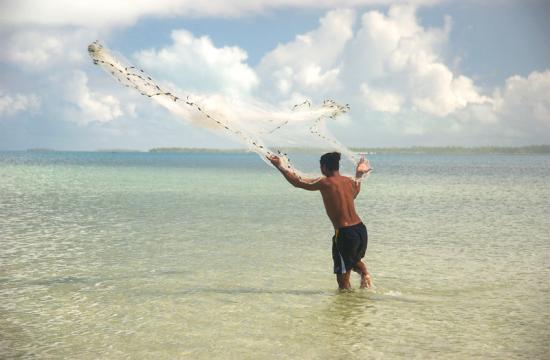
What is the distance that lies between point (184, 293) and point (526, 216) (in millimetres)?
15710

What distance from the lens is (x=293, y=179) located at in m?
7.67

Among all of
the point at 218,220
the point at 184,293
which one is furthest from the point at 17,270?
the point at 218,220

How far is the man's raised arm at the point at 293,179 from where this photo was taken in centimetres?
759

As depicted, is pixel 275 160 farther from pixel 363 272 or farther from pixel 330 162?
pixel 363 272

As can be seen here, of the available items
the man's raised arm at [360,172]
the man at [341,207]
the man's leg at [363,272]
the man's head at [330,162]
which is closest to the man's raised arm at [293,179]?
the man at [341,207]

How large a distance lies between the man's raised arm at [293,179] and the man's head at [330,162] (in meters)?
0.24

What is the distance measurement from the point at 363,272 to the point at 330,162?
1829 millimetres

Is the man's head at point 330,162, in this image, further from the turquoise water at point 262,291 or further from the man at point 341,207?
the turquoise water at point 262,291

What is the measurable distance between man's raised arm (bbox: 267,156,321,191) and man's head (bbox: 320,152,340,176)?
9.4 inches

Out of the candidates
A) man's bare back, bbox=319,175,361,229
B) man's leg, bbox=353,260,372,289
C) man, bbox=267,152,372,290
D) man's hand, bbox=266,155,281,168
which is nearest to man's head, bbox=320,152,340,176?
man, bbox=267,152,372,290

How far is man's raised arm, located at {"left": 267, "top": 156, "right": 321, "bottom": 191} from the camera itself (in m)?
7.59

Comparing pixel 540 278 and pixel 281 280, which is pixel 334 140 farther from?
pixel 540 278

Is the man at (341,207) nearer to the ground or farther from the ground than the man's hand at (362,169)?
nearer to the ground

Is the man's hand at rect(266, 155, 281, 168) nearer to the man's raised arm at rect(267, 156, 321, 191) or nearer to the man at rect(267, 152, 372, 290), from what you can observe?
the man's raised arm at rect(267, 156, 321, 191)
